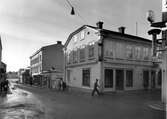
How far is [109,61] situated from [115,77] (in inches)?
82.0

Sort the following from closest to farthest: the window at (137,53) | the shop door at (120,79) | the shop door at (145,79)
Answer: the shop door at (120,79) < the window at (137,53) < the shop door at (145,79)

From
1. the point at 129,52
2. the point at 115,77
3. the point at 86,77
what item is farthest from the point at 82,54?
the point at 129,52

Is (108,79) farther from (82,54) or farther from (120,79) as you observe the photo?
(82,54)

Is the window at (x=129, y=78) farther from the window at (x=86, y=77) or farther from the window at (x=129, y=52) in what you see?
the window at (x=86, y=77)

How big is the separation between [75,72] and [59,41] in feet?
68.3

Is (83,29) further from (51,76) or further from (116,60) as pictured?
(51,76)

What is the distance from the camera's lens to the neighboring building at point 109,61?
18906mm

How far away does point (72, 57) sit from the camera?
25016mm

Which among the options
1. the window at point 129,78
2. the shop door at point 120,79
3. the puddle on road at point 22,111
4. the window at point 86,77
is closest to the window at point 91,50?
the window at point 86,77

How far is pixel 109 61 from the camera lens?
62.2 feet

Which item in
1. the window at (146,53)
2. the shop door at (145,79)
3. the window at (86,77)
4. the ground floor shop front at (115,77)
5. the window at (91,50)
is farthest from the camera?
the window at (146,53)

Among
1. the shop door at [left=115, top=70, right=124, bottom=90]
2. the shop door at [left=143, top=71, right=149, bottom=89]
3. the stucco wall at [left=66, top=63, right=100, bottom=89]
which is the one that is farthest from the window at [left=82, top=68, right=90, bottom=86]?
the shop door at [left=143, top=71, right=149, bottom=89]

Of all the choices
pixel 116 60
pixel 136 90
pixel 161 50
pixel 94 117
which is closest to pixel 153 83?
pixel 136 90

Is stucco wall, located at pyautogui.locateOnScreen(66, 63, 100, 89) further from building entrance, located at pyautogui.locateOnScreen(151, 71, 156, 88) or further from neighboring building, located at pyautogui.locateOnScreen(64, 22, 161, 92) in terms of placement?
building entrance, located at pyautogui.locateOnScreen(151, 71, 156, 88)
